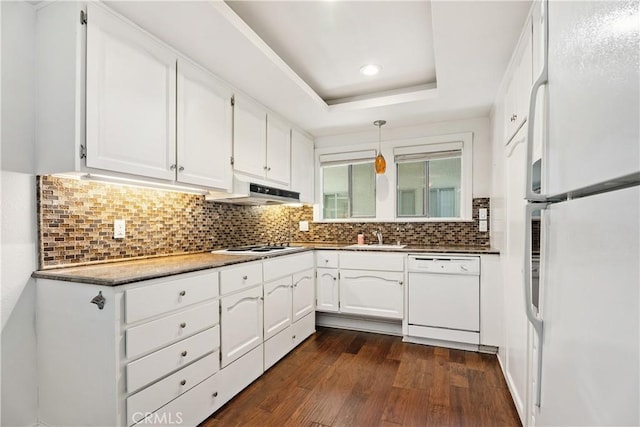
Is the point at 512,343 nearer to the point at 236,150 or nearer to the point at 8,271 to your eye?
the point at 236,150

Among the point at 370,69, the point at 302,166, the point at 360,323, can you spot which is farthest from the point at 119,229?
the point at 360,323

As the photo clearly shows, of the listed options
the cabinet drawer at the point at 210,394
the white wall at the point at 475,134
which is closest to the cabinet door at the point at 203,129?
the cabinet drawer at the point at 210,394

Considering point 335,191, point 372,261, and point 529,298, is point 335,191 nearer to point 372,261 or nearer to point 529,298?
point 372,261

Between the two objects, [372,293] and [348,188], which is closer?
[372,293]

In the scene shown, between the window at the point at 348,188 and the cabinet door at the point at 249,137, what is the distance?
1.22 metres

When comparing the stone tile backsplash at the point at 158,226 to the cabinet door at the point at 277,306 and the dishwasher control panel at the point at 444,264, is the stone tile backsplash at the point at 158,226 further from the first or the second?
the cabinet door at the point at 277,306

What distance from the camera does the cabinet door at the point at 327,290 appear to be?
3.22 m

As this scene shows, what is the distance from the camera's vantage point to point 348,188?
12.9 feet

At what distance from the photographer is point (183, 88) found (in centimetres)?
202

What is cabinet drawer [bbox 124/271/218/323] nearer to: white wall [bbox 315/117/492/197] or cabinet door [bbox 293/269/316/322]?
cabinet door [bbox 293/269/316/322]

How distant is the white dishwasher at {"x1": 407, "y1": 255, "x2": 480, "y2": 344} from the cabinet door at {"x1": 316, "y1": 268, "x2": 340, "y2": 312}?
2.36 ft

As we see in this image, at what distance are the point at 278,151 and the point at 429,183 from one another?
1.69 m

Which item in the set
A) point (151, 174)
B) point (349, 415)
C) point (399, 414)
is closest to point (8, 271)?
point (151, 174)

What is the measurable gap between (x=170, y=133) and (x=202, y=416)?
165 centimetres
